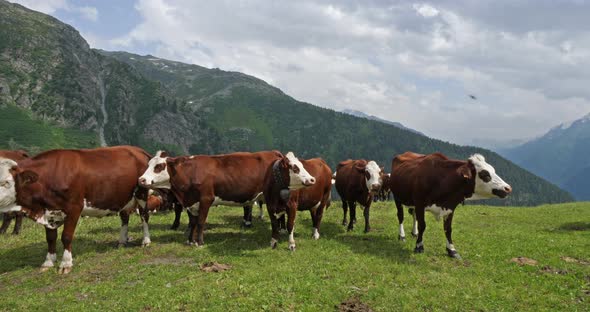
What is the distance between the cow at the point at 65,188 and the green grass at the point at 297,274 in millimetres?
1421

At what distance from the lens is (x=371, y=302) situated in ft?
32.4

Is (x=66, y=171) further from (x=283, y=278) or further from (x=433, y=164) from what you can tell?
(x=433, y=164)

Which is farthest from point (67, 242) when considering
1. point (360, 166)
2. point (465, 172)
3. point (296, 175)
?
point (465, 172)

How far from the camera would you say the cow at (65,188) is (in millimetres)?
11992

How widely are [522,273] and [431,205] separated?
359 centimetres

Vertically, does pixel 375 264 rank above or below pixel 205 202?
below

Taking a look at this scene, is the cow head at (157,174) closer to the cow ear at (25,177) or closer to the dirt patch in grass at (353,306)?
the cow ear at (25,177)

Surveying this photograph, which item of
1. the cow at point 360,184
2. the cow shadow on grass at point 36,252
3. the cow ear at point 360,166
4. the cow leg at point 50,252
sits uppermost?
the cow ear at point 360,166

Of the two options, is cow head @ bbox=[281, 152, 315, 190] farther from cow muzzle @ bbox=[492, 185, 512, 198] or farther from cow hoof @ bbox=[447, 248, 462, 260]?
cow muzzle @ bbox=[492, 185, 512, 198]

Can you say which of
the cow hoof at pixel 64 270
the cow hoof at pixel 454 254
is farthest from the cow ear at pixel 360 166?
the cow hoof at pixel 64 270

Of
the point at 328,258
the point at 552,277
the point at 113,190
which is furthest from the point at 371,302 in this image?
the point at 113,190

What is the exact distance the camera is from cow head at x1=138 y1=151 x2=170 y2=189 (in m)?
14.6

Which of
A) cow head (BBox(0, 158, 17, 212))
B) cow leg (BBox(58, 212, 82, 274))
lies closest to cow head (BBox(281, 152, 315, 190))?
cow leg (BBox(58, 212, 82, 274))

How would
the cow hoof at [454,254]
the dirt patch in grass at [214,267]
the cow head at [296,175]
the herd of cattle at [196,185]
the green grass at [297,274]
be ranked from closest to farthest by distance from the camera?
the green grass at [297,274] → the dirt patch in grass at [214,267] → the herd of cattle at [196,185] → the cow hoof at [454,254] → the cow head at [296,175]
